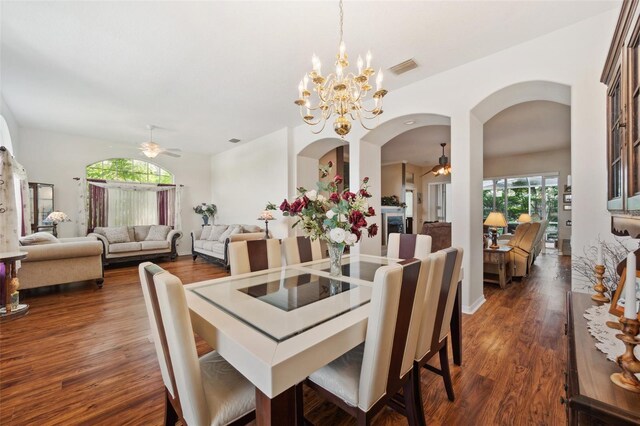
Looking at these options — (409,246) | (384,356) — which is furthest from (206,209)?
(384,356)

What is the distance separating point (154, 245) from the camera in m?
6.22

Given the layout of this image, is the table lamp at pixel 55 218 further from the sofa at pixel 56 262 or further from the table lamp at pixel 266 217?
the table lamp at pixel 266 217

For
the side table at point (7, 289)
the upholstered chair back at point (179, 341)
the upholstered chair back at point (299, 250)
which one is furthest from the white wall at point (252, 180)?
the upholstered chair back at point (179, 341)

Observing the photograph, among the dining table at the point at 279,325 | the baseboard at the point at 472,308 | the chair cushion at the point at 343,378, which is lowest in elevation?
the baseboard at the point at 472,308

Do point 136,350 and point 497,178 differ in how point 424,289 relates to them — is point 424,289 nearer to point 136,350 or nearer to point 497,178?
point 136,350

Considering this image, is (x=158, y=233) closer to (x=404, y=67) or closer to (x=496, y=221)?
(x=404, y=67)

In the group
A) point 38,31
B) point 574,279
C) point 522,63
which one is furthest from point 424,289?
point 38,31

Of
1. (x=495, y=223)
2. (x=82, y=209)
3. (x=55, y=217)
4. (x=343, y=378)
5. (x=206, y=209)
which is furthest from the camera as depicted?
(x=206, y=209)

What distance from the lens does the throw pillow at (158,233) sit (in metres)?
6.61

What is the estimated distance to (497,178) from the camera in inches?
330

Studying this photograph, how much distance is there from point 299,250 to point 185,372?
160cm

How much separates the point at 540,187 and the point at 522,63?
6823mm

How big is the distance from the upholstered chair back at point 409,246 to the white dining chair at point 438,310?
740mm

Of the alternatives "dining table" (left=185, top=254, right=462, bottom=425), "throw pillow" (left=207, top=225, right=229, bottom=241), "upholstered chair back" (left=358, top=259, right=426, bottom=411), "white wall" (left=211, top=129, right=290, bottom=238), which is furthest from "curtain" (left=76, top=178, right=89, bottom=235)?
"upholstered chair back" (left=358, top=259, right=426, bottom=411)
